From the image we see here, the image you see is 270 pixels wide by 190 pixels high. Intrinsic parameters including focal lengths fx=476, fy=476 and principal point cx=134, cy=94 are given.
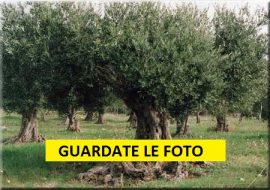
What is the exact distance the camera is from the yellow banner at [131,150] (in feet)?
69.6

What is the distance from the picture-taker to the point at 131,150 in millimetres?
22172

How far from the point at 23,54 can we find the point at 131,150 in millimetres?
9600

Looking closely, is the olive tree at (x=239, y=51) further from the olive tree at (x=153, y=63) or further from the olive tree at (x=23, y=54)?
the olive tree at (x=23, y=54)

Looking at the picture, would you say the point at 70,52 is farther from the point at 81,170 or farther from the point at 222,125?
the point at 222,125

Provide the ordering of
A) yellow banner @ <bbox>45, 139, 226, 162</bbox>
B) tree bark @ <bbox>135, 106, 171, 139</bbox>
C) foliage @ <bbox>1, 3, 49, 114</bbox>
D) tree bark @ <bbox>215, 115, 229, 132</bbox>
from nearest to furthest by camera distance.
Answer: yellow banner @ <bbox>45, 139, 226, 162</bbox> → tree bark @ <bbox>135, 106, 171, 139</bbox> → foliage @ <bbox>1, 3, 49, 114</bbox> → tree bark @ <bbox>215, 115, 229, 132</bbox>

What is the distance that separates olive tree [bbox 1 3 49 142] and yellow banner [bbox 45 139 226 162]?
4.24 m

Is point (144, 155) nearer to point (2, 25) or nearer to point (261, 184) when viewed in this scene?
point (261, 184)

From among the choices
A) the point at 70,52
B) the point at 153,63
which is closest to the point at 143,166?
the point at 153,63

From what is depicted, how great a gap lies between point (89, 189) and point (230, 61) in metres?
10.8

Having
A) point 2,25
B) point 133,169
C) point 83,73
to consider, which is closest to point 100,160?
point 133,169

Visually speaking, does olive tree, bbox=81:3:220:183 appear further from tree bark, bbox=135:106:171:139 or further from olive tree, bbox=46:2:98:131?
olive tree, bbox=46:2:98:131

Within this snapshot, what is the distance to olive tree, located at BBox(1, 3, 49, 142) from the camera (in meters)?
24.8

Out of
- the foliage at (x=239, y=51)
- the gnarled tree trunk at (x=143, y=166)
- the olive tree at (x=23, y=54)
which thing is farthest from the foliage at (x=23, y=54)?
the foliage at (x=239, y=51)

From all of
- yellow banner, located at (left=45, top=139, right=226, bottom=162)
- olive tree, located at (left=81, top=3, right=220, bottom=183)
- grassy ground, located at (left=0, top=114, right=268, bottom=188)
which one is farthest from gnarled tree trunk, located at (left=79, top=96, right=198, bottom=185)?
grassy ground, located at (left=0, top=114, right=268, bottom=188)
